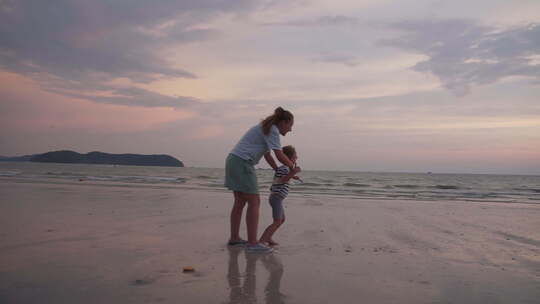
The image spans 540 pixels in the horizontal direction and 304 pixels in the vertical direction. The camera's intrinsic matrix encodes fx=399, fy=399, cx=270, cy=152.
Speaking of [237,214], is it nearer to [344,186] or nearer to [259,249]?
[259,249]

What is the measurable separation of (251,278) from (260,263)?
20.8 inches

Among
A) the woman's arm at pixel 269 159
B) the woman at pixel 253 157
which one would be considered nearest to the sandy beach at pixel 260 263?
the woman at pixel 253 157

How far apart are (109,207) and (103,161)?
138094mm

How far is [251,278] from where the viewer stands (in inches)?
130

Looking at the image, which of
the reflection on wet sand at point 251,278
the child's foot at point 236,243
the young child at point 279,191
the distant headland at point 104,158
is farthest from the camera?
the distant headland at point 104,158

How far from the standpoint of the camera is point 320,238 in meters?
5.22

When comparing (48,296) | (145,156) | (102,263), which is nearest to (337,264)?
(102,263)

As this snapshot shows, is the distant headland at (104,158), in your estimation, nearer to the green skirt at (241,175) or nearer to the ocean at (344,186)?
the ocean at (344,186)

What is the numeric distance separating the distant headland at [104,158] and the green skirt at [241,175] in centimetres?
13634

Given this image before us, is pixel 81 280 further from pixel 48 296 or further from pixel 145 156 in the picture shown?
pixel 145 156

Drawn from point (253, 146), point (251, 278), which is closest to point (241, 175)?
point (253, 146)

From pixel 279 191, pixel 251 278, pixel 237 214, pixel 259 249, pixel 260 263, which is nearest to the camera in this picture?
pixel 251 278

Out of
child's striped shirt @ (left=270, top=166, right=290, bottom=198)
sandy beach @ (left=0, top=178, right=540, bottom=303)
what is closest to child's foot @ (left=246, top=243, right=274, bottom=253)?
sandy beach @ (left=0, top=178, right=540, bottom=303)

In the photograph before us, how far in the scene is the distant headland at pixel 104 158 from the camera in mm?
127250
